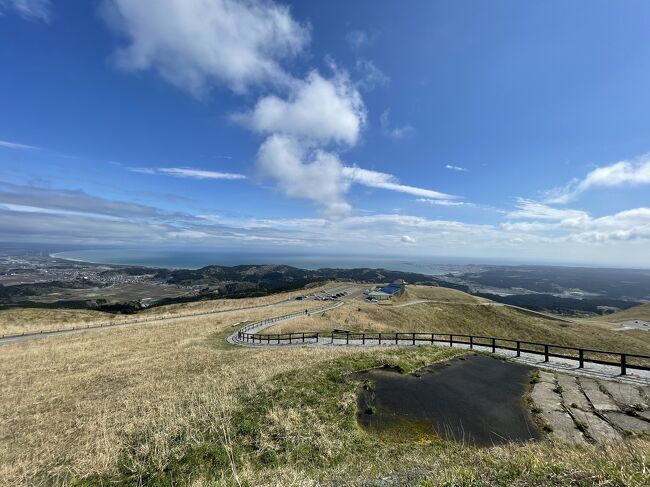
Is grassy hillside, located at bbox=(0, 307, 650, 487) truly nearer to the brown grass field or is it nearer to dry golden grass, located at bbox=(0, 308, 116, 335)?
the brown grass field

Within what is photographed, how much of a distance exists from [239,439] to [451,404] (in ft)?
26.6

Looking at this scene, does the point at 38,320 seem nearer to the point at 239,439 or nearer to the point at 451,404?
the point at 239,439

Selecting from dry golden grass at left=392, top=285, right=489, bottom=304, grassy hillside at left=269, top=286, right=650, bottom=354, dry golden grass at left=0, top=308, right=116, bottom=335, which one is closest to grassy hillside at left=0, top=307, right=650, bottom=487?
grassy hillside at left=269, top=286, right=650, bottom=354

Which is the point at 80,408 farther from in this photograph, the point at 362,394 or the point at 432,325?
the point at 432,325

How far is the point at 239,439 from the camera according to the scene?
9484 millimetres

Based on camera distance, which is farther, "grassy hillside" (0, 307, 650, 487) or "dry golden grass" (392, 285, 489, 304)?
"dry golden grass" (392, 285, 489, 304)

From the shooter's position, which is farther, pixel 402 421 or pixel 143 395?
pixel 143 395

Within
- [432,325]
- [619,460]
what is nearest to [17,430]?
[619,460]

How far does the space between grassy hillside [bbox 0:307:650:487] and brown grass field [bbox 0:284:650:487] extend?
5 cm

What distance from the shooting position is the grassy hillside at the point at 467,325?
43.6 m

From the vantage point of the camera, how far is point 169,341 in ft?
107

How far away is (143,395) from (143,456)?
7168mm

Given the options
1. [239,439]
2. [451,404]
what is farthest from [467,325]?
[239,439]

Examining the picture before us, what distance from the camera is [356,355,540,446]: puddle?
31.2 feet
